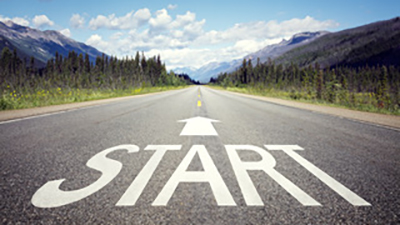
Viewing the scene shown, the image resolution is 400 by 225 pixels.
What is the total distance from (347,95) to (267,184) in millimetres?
19112

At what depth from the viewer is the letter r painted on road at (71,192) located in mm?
1806

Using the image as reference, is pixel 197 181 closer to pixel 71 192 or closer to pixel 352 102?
pixel 71 192

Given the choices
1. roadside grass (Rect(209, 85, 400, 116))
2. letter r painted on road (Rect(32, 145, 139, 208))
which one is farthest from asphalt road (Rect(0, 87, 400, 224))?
roadside grass (Rect(209, 85, 400, 116))

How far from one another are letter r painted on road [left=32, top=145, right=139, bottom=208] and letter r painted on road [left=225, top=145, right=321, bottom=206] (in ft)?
4.66

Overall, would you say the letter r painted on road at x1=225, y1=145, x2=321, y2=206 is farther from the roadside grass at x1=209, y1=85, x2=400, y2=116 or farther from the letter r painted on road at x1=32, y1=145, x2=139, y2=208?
the roadside grass at x1=209, y1=85, x2=400, y2=116

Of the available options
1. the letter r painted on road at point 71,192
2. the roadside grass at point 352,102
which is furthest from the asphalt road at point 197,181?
the roadside grass at point 352,102

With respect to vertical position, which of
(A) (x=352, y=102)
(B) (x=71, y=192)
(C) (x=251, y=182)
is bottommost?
(A) (x=352, y=102)

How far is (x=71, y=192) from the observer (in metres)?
1.98

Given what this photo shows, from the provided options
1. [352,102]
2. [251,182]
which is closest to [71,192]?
[251,182]

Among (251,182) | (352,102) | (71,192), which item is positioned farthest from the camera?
(352,102)

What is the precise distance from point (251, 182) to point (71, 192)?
1764 mm

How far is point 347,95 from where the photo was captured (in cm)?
1742

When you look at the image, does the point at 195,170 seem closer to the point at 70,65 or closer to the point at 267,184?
the point at 267,184

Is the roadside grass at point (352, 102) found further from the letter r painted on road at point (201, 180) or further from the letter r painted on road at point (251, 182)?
the letter r painted on road at point (201, 180)
